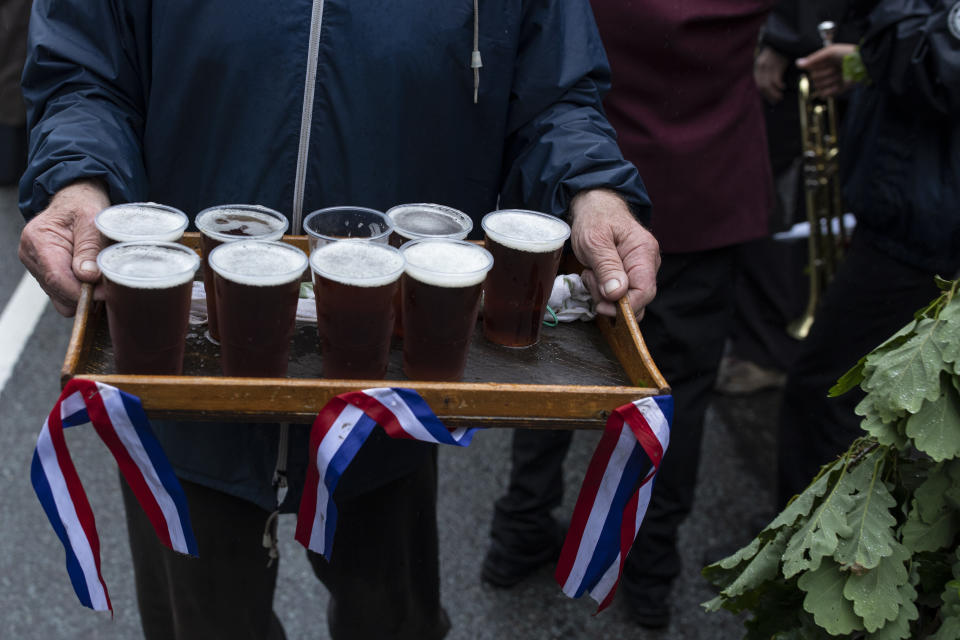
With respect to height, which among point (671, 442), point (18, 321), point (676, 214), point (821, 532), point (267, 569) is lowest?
point (18, 321)

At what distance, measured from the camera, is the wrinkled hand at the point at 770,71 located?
13.9 ft

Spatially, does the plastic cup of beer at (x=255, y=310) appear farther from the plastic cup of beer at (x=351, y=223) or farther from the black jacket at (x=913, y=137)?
the black jacket at (x=913, y=137)

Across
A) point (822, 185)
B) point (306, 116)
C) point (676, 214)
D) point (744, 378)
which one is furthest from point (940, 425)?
point (744, 378)

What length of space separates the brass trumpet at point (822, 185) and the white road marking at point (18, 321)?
12.1ft

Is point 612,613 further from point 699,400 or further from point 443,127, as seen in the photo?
point 443,127

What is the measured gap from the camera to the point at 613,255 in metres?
1.94

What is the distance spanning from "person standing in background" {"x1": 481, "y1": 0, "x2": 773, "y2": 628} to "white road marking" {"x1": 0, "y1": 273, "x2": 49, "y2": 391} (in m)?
2.64

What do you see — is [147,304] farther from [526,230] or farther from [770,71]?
[770,71]

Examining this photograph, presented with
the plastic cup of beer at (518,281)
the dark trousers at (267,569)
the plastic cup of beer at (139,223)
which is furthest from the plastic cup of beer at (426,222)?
the dark trousers at (267,569)

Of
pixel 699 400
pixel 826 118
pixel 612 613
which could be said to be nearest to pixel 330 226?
pixel 699 400

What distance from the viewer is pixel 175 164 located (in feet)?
7.07

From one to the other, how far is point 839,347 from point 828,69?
1.12 m

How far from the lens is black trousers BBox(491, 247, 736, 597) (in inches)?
130

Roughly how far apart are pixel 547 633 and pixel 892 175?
1894 mm
